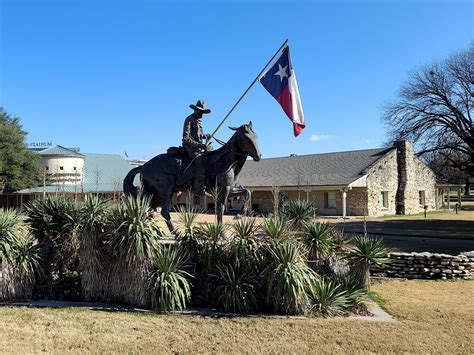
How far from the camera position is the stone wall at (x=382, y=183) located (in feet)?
115

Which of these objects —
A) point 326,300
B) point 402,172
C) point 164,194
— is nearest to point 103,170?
point 402,172

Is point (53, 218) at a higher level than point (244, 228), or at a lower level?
higher

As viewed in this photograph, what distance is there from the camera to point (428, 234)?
2153cm

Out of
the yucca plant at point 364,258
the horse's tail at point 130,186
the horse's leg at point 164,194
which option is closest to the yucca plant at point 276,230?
the yucca plant at point 364,258

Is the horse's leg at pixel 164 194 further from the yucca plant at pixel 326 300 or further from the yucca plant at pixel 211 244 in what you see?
the yucca plant at pixel 326 300

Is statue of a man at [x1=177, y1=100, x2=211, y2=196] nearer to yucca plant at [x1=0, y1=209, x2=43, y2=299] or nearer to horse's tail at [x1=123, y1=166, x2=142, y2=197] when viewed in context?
horse's tail at [x1=123, y1=166, x2=142, y2=197]

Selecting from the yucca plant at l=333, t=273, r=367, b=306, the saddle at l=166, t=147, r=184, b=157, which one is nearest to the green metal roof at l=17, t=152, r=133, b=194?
the saddle at l=166, t=147, r=184, b=157

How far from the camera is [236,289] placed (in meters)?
7.19

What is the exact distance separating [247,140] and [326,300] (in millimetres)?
3652

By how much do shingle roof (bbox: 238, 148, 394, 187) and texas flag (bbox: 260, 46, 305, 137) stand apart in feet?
75.6

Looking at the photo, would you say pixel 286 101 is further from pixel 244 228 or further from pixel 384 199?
pixel 384 199

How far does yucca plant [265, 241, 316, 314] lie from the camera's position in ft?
22.5

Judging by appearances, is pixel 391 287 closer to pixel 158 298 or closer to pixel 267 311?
pixel 267 311

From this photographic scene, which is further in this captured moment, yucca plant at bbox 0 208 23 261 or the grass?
yucca plant at bbox 0 208 23 261
